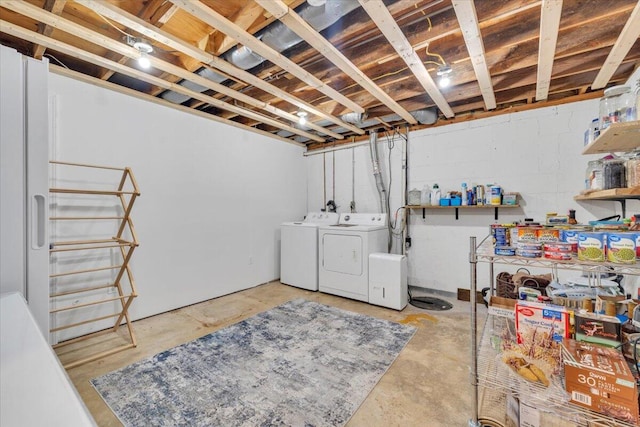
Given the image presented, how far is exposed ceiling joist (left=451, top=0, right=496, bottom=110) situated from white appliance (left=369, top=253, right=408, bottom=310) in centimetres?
200

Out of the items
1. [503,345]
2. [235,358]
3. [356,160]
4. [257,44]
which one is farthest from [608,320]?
[356,160]

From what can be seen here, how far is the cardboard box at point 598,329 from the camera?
1.13m

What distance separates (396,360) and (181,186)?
296 centimetres

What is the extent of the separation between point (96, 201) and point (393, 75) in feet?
10.3

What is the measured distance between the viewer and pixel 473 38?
6.02 ft

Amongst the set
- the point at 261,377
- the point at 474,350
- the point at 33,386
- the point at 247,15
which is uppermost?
the point at 247,15

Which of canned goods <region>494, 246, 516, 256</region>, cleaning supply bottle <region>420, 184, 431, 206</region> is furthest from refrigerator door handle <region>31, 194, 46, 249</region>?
cleaning supply bottle <region>420, 184, 431, 206</region>

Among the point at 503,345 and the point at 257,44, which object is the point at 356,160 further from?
the point at 503,345

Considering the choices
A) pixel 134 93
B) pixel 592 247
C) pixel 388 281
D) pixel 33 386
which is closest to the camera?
pixel 33 386

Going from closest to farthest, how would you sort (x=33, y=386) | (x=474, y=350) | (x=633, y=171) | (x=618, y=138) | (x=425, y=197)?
(x=33, y=386), (x=474, y=350), (x=633, y=171), (x=618, y=138), (x=425, y=197)

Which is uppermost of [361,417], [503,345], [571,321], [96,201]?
[96,201]

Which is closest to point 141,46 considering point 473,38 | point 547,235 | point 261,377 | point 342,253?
point 473,38

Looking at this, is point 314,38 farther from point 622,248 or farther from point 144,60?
point 622,248

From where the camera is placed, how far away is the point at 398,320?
292cm
